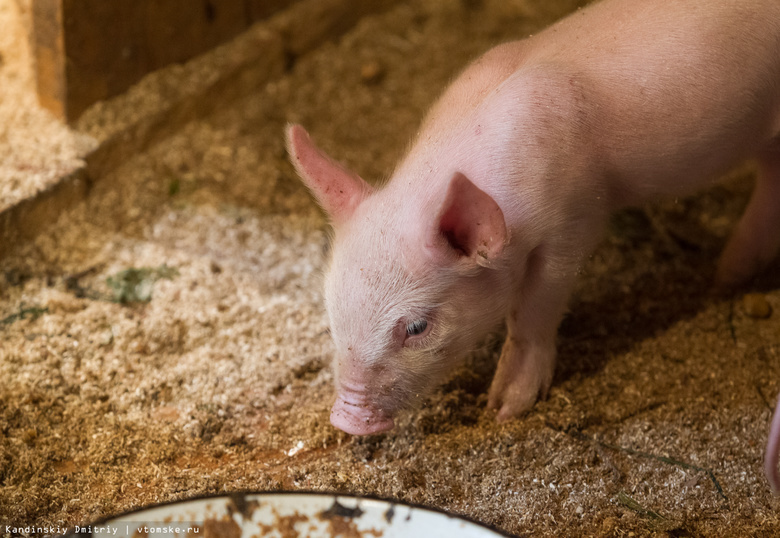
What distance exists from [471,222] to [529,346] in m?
0.76

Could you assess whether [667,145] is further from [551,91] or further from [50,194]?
[50,194]

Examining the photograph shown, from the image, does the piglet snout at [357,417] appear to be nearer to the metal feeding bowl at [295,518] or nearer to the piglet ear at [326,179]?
the metal feeding bowl at [295,518]

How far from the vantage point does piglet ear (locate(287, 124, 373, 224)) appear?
2.53 meters

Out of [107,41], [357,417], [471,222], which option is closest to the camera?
[471,222]

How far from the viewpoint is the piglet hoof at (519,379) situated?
2.77 metres

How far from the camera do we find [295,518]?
2.00 m

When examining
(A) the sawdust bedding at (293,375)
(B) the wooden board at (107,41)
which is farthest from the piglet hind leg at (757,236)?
(B) the wooden board at (107,41)

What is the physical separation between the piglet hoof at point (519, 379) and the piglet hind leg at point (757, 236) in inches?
43.3

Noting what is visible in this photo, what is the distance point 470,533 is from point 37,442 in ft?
5.02

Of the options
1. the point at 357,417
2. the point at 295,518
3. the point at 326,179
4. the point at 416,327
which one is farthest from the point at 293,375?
the point at 295,518

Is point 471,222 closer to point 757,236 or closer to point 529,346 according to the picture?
point 529,346

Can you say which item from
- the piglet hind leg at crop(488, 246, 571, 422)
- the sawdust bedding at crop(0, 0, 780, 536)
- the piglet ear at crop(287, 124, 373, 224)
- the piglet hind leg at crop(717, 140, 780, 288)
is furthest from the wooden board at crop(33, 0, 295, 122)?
the piglet hind leg at crop(717, 140, 780, 288)

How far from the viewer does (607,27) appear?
271 cm

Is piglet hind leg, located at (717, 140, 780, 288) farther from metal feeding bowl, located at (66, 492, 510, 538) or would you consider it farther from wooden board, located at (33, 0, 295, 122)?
wooden board, located at (33, 0, 295, 122)
